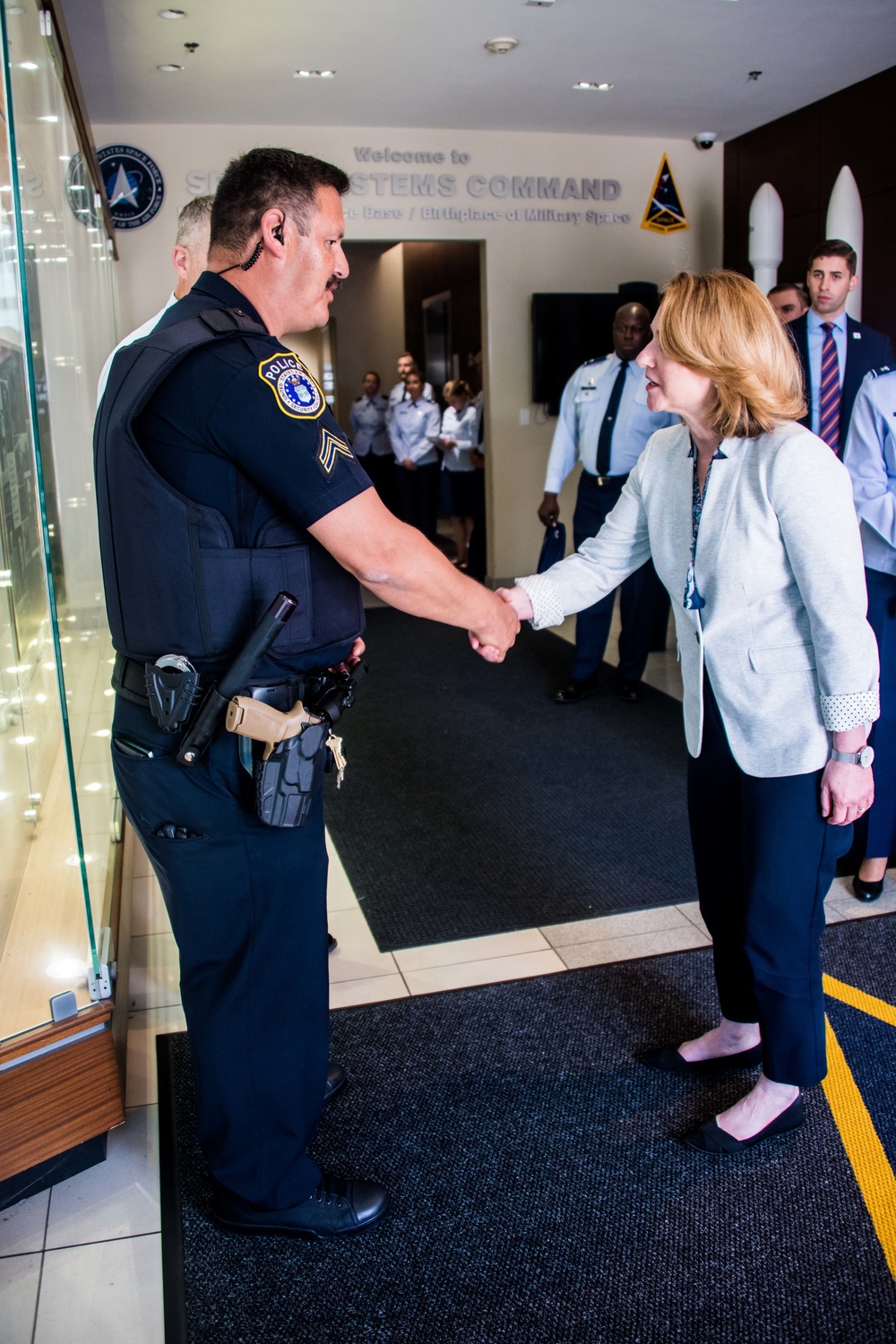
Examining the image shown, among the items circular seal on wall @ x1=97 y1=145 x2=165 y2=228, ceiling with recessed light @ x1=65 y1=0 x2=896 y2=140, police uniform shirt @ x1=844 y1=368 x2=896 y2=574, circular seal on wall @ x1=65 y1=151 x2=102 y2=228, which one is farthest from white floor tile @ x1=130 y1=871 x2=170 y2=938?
circular seal on wall @ x1=97 y1=145 x2=165 y2=228

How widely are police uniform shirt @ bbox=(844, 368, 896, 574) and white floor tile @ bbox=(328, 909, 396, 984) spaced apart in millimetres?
1687

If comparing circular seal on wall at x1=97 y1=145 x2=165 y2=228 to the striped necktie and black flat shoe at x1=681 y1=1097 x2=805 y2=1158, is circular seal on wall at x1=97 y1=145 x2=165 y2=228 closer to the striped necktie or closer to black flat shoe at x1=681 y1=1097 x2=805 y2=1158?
the striped necktie

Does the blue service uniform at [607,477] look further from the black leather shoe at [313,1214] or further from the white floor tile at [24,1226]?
the white floor tile at [24,1226]

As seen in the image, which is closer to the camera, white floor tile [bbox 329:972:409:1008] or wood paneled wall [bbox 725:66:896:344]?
white floor tile [bbox 329:972:409:1008]

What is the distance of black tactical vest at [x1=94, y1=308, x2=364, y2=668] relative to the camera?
1469mm

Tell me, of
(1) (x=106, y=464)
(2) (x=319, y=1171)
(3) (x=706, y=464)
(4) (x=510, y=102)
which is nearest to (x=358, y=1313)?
(2) (x=319, y=1171)

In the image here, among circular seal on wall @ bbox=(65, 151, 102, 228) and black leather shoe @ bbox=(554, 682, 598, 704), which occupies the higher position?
circular seal on wall @ bbox=(65, 151, 102, 228)

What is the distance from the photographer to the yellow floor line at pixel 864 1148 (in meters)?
1.77

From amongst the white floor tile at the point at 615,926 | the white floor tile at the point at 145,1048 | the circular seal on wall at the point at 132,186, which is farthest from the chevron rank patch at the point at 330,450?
the circular seal on wall at the point at 132,186

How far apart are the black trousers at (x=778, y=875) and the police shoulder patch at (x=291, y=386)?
34.5 inches

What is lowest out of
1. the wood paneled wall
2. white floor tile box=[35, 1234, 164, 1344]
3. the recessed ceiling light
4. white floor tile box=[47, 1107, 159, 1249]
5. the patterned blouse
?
white floor tile box=[35, 1234, 164, 1344]

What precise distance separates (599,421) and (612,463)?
0.24m

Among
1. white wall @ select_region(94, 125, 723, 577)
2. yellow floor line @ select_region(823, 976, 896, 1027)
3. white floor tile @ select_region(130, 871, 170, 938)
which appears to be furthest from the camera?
white wall @ select_region(94, 125, 723, 577)

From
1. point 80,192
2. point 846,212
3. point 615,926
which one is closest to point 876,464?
point 615,926
